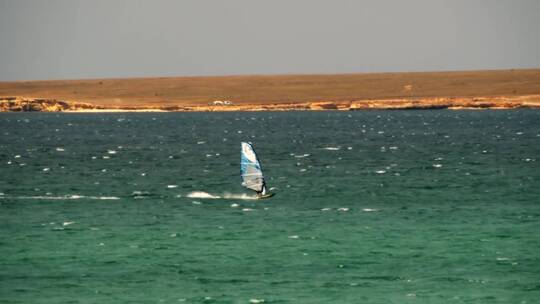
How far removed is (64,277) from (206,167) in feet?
179

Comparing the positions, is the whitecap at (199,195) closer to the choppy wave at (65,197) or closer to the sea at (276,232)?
the sea at (276,232)

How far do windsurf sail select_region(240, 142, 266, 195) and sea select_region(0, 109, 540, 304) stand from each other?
0.89 meters

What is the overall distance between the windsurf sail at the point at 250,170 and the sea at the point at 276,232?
35.0 inches

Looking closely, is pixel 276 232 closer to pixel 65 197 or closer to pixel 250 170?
pixel 250 170

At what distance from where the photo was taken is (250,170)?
2667 inches

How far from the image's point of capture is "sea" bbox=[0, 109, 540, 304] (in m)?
40.8

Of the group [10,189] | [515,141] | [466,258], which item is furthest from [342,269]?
[515,141]

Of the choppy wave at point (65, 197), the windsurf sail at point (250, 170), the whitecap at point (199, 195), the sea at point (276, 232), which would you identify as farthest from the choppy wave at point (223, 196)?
the choppy wave at point (65, 197)

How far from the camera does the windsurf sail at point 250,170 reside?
66000 millimetres

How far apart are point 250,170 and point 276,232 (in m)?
14.7

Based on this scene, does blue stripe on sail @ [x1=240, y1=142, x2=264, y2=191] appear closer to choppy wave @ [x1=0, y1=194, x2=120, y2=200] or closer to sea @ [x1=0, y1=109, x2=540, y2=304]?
sea @ [x1=0, y1=109, x2=540, y2=304]

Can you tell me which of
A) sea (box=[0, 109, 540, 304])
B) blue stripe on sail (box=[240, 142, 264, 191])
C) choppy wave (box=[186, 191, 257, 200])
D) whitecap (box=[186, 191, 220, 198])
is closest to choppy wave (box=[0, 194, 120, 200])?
sea (box=[0, 109, 540, 304])

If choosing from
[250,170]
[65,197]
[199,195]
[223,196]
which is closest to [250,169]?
[250,170]

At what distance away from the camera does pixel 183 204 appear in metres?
65.6
